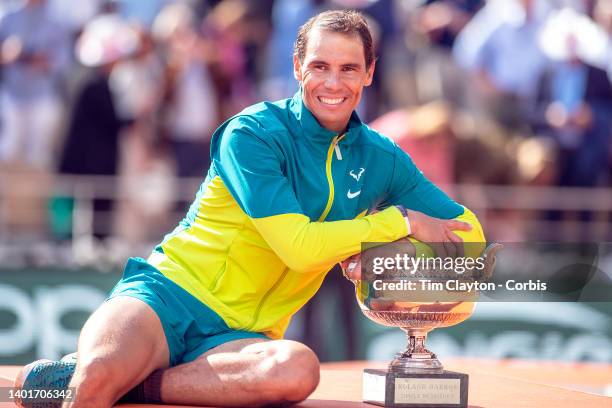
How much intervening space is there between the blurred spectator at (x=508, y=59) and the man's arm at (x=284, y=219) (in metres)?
5.74

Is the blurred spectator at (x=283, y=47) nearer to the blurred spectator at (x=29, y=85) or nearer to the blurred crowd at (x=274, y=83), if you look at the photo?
the blurred crowd at (x=274, y=83)

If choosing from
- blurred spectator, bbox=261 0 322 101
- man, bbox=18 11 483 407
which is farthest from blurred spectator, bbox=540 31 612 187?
man, bbox=18 11 483 407

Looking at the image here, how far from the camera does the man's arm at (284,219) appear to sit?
15.0ft

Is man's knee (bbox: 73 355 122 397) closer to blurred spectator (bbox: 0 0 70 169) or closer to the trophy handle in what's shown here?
the trophy handle

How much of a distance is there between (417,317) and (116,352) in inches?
44.1

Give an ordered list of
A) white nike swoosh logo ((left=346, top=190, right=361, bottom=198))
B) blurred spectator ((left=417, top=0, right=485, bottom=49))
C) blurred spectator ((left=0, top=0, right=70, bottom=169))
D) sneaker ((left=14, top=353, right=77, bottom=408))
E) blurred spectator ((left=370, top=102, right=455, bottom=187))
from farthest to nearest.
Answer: blurred spectator ((left=417, top=0, right=485, bottom=49)) → blurred spectator ((left=0, top=0, right=70, bottom=169)) → blurred spectator ((left=370, top=102, right=455, bottom=187)) → white nike swoosh logo ((left=346, top=190, right=361, bottom=198)) → sneaker ((left=14, top=353, right=77, bottom=408))

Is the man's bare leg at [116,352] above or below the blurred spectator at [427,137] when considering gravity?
below

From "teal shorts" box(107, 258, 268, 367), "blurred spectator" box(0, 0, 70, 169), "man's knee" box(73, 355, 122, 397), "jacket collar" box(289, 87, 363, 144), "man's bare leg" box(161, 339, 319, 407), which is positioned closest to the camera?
"man's knee" box(73, 355, 122, 397)

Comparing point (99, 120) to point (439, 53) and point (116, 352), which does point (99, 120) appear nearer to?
point (439, 53)

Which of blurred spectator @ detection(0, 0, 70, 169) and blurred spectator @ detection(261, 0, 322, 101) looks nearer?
blurred spectator @ detection(0, 0, 70, 169)

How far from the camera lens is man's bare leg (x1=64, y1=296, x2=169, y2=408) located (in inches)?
173

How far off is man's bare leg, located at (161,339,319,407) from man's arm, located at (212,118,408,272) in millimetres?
330

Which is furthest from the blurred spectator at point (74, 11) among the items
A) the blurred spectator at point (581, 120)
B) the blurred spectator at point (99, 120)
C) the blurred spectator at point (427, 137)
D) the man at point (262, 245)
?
the man at point (262, 245)

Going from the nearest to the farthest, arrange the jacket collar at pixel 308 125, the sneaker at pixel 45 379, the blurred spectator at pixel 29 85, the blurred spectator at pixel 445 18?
the sneaker at pixel 45 379, the jacket collar at pixel 308 125, the blurred spectator at pixel 29 85, the blurred spectator at pixel 445 18
